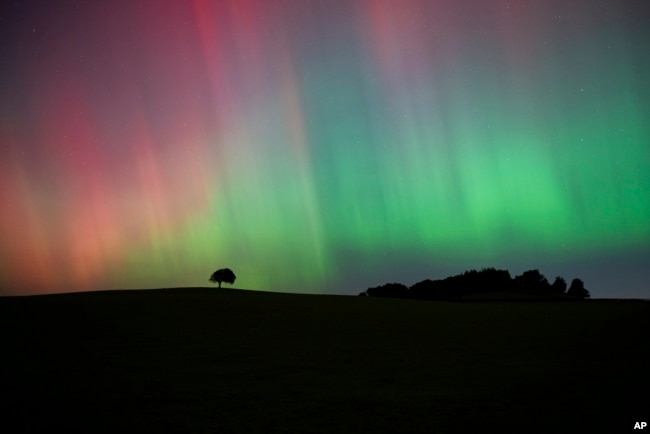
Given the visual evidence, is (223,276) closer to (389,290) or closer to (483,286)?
(389,290)

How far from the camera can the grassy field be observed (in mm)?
10164

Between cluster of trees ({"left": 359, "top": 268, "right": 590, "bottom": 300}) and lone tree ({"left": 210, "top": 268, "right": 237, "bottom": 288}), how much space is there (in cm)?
3739

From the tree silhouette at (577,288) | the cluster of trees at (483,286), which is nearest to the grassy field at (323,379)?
the cluster of trees at (483,286)

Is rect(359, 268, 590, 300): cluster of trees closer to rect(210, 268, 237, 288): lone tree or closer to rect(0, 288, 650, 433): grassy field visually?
rect(210, 268, 237, 288): lone tree

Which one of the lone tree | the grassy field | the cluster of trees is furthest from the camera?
the lone tree

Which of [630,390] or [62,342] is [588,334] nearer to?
[630,390]

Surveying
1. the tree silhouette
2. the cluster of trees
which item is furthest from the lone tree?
the tree silhouette

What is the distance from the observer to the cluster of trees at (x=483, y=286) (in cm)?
10119

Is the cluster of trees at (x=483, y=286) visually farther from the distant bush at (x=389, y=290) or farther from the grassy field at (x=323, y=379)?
the grassy field at (x=323, y=379)

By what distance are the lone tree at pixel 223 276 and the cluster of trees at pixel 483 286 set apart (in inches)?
1472

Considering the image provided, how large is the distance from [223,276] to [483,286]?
6551 cm

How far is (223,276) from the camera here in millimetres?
123000

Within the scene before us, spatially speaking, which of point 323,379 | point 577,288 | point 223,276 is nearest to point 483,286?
point 577,288

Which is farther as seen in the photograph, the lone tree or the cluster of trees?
the lone tree
